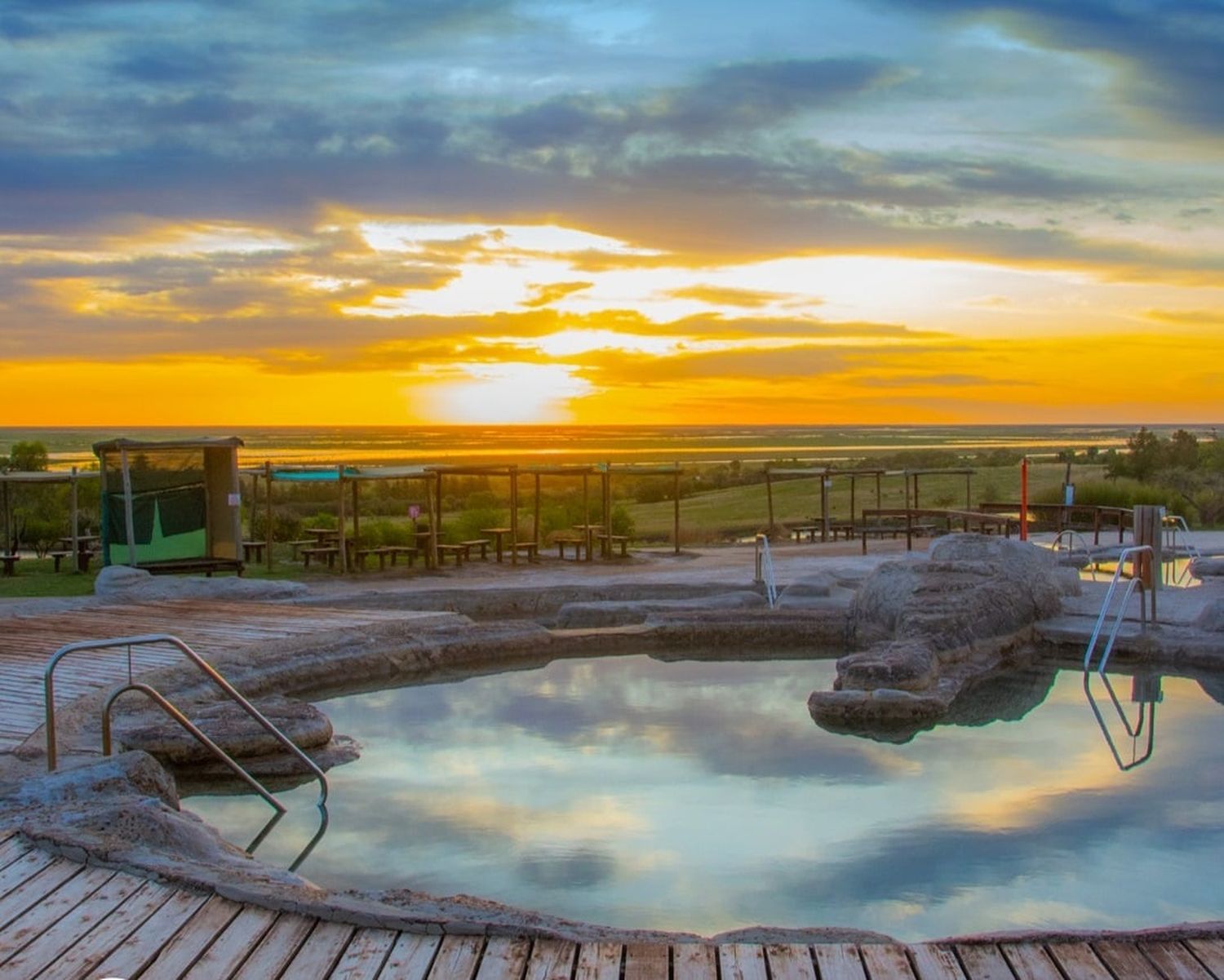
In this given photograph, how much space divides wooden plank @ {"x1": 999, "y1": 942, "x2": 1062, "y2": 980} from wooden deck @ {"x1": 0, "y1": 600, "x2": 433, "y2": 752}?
5.70 m

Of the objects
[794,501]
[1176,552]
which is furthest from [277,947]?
[794,501]

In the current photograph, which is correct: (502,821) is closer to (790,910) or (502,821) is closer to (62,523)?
(790,910)

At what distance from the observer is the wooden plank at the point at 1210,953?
4254mm

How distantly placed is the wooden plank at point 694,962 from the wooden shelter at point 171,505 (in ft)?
48.6

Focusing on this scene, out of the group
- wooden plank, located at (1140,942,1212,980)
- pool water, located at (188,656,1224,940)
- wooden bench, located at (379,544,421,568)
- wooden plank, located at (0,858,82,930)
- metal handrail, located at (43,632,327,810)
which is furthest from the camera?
wooden bench, located at (379,544,421,568)

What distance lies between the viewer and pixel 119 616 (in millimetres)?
13047

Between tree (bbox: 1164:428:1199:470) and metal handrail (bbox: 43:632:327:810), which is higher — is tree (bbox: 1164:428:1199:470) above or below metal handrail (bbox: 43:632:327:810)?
below

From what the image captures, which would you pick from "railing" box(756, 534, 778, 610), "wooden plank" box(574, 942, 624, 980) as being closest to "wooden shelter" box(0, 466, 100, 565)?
"railing" box(756, 534, 778, 610)

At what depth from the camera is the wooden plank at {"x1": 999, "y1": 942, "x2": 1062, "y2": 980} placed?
4238mm

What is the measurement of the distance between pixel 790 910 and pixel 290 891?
8.29 feet

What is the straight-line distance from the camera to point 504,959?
437 cm

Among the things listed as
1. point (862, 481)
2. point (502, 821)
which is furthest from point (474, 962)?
point (862, 481)

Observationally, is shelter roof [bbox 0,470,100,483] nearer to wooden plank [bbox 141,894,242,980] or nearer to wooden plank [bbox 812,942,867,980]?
wooden plank [bbox 141,894,242,980]

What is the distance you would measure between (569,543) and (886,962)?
17946mm
